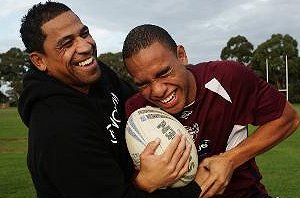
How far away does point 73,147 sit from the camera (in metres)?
3.41

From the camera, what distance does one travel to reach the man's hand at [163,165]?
11.4 feet

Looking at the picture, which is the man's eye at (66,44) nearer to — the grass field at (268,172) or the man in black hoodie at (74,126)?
the man in black hoodie at (74,126)

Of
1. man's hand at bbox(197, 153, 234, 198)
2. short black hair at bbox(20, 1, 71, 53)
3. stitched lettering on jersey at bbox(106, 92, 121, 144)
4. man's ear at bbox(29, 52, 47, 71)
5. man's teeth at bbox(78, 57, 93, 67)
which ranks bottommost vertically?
man's hand at bbox(197, 153, 234, 198)

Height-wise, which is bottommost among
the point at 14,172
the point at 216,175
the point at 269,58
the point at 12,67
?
the point at 269,58

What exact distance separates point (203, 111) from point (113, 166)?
0.83 meters

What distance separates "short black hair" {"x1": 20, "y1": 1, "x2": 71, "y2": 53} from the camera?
3984 mm

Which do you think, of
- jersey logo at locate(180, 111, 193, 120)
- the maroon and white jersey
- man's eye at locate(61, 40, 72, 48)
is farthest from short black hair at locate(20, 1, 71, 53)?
jersey logo at locate(180, 111, 193, 120)

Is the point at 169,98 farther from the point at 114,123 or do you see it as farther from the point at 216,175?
the point at 216,175

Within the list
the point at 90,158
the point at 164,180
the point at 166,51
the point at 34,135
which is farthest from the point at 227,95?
the point at 34,135

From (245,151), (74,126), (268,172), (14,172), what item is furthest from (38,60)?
(14,172)

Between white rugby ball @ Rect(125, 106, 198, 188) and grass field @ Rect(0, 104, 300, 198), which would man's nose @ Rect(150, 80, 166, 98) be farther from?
grass field @ Rect(0, 104, 300, 198)

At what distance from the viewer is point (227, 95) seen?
4027 millimetres

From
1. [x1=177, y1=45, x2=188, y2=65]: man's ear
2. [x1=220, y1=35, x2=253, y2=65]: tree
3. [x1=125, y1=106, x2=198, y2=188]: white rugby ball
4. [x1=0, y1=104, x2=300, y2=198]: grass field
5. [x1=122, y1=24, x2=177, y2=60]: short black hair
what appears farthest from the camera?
[x1=220, y1=35, x2=253, y2=65]: tree

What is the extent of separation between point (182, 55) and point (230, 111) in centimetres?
58
